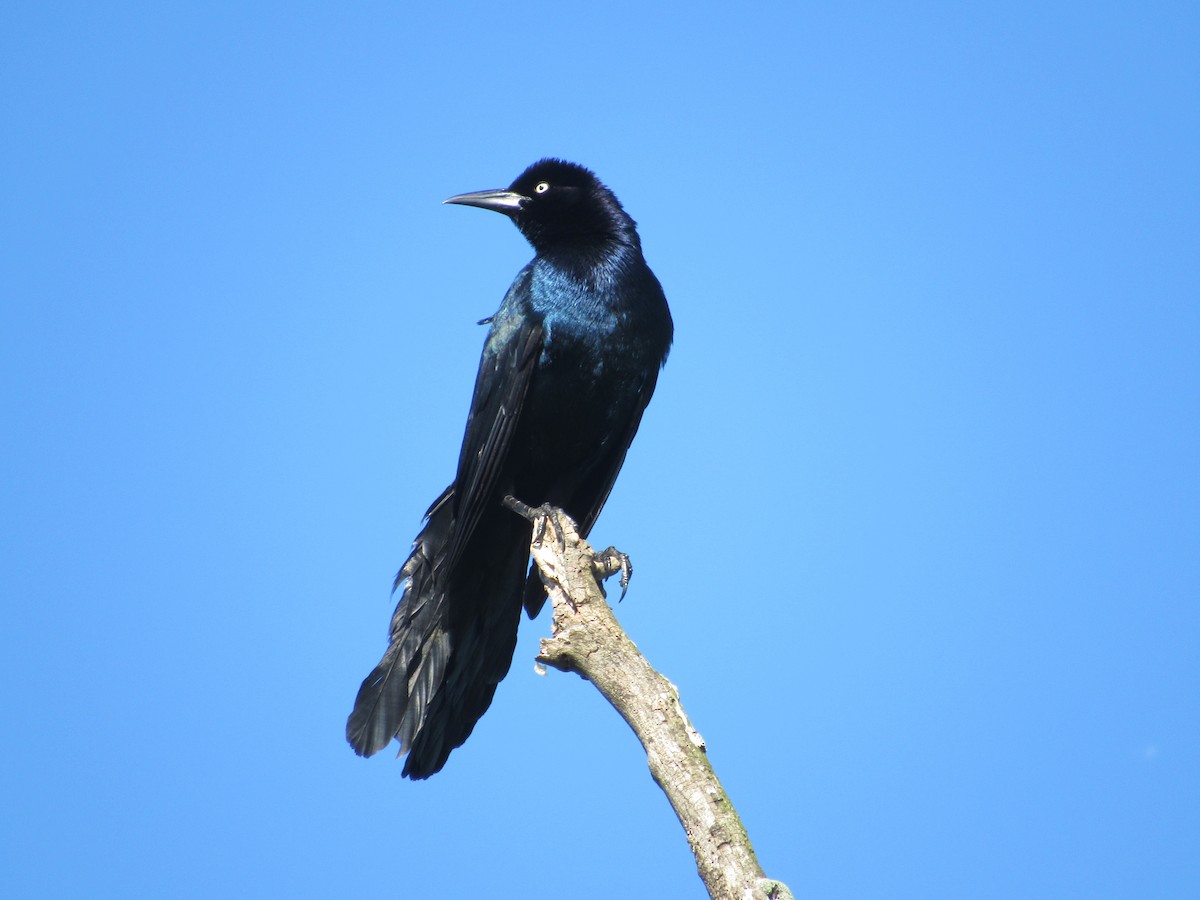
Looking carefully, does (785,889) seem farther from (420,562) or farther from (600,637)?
(420,562)

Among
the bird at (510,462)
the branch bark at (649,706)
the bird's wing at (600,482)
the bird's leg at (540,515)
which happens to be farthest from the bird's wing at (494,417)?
the branch bark at (649,706)

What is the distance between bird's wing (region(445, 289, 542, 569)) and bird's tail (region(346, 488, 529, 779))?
145 mm

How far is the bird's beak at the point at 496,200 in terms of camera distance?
666cm

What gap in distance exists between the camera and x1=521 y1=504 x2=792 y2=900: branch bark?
341 centimetres

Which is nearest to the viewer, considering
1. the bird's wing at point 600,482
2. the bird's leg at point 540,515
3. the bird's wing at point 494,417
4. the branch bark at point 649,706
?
the branch bark at point 649,706

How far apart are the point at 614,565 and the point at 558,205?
2.24 meters

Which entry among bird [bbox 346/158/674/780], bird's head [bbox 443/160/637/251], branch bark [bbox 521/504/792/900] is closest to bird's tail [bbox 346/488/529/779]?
bird [bbox 346/158/674/780]

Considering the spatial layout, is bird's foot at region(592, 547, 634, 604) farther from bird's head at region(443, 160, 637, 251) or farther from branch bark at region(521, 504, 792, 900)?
bird's head at region(443, 160, 637, 251)

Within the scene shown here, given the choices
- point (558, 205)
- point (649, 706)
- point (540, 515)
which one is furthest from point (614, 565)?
point (558, 205)

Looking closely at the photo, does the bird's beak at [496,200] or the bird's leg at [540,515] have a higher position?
the bird's beak at [496,200]

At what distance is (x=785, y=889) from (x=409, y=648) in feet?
8.48

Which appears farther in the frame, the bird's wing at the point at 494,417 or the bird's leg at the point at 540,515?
the bird's wing at the point at 494,417

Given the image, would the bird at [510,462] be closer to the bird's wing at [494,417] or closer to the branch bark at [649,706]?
the bird's wing at [494,417]

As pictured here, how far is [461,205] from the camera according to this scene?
6.82 m
